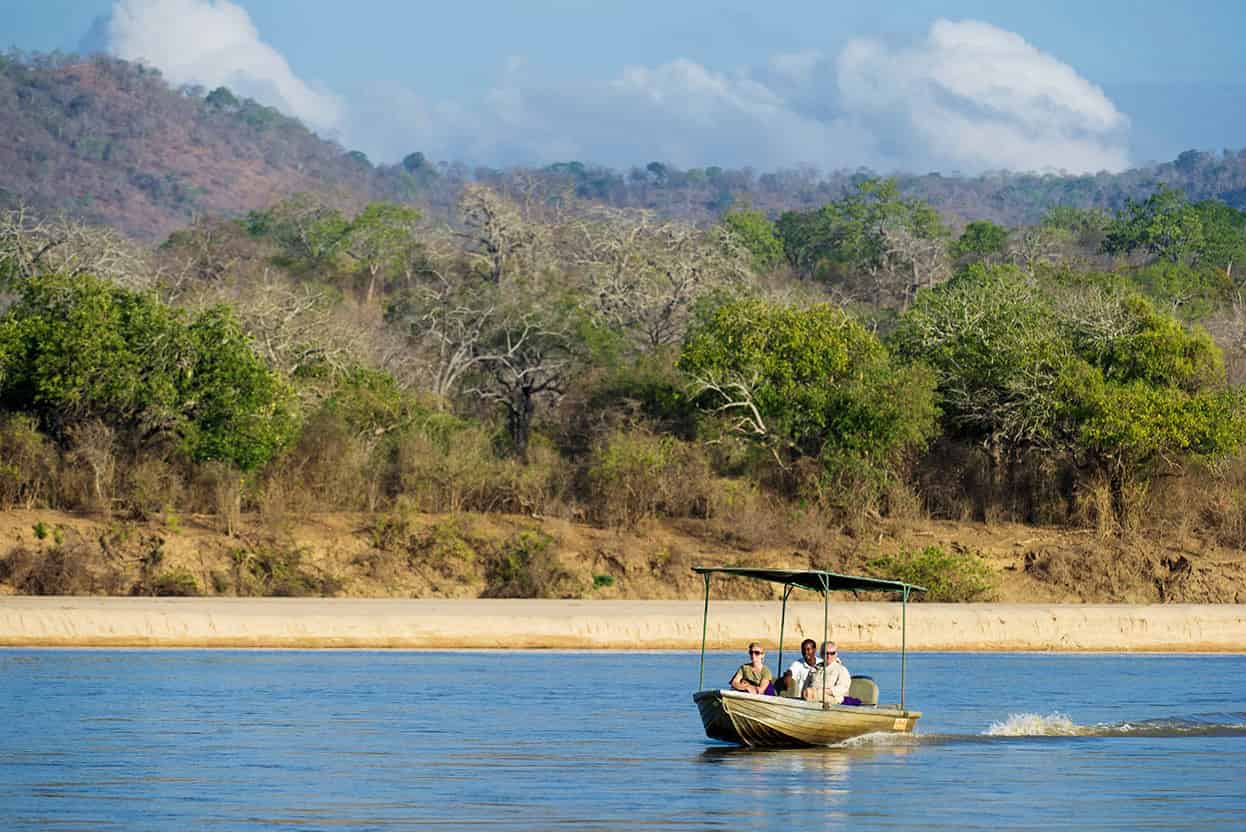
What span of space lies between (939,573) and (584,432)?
13.8 m

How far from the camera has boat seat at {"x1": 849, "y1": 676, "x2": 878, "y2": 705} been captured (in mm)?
25125

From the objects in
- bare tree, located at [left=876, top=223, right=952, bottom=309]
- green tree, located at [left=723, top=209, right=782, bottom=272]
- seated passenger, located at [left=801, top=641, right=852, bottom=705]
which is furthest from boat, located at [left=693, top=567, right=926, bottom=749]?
green tree, located at [left=723, top=209, right=782, bottom=272]

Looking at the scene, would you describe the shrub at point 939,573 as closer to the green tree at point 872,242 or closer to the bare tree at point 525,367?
the bare tree at point 525,367

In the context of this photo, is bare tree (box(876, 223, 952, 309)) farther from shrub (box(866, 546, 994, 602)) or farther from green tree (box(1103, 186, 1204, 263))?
shrub (box(866, 546, 994, 602))

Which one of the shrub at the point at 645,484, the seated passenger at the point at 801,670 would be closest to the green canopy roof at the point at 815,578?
the seated passenger at the point at 801,670

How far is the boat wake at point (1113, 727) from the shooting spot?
27.1 m

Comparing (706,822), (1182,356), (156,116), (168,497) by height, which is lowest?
(706,822)

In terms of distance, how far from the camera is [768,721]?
23.9m

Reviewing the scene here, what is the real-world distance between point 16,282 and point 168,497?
38.9 feet

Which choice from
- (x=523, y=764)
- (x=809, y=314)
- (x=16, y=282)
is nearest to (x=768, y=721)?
(x=523, y=764)

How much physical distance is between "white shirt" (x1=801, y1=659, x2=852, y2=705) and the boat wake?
136 inches

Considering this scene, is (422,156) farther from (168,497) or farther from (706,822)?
(706,822)

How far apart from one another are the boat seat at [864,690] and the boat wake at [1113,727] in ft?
8.97

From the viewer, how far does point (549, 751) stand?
23297 millimetres
